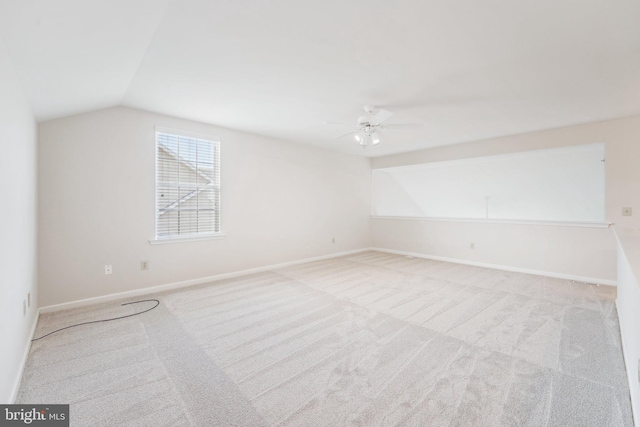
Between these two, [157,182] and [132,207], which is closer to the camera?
[132,207]

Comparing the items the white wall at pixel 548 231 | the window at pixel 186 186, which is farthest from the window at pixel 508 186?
the window at pixel 186 186

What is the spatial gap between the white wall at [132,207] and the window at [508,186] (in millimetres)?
2678

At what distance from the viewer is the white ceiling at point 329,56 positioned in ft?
5.05

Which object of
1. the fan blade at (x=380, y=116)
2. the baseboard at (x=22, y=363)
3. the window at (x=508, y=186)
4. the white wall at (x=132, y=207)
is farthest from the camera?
the window at (x=508, y=186)

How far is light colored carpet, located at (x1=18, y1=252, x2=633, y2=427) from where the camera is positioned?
1522 mm

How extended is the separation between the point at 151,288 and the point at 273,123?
9.02ft

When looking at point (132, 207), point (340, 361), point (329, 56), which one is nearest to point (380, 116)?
point (329, 56)

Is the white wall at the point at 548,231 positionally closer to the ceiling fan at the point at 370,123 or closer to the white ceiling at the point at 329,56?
the white ceiling at the point at 329,56

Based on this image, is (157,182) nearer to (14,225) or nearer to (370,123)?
(14,225)

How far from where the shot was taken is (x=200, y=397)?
5.38 ft

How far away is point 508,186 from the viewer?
5059mm

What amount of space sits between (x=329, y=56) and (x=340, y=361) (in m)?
2.32

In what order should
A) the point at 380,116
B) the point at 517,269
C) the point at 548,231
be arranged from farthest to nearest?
the point at 517,269 < the point at 548,231 < the point at 380,116

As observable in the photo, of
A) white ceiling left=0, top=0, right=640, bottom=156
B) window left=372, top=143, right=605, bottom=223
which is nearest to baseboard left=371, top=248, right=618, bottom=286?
window left=372, top=143, right=605, bottom=223
